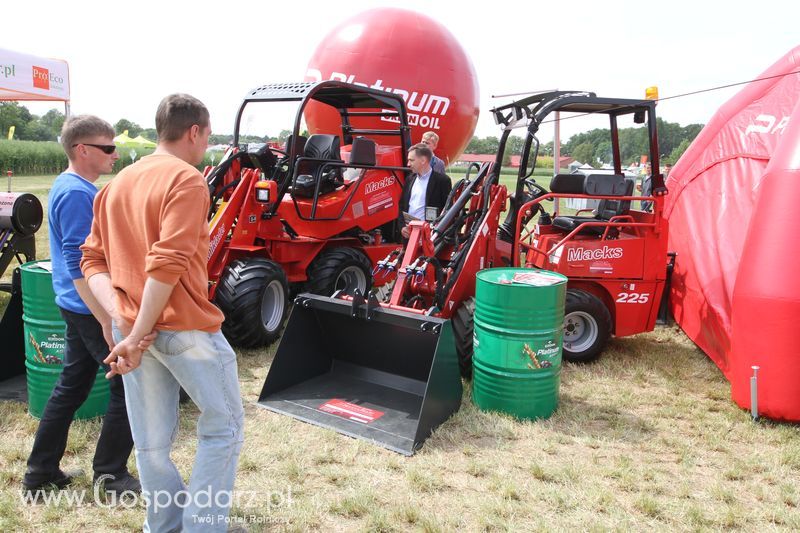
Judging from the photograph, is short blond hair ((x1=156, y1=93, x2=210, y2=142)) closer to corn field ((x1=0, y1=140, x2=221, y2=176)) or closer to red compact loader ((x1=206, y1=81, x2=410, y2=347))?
red compact loader ((x1=206, y1=81, x2=410, y2=347))

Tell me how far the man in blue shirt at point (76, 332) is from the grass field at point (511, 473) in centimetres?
17

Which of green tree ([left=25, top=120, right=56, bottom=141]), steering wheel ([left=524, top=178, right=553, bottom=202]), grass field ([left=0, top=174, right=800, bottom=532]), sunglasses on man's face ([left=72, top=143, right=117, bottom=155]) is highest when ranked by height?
green tree ([left=25, top=120, right=56, bottom=141])

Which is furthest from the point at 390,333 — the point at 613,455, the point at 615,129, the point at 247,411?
the point at 615,129

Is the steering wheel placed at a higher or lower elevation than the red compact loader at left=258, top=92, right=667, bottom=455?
higher

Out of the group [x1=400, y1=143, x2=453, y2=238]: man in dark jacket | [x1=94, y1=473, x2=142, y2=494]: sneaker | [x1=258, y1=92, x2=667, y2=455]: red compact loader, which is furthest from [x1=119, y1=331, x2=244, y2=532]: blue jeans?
[x1=400, y1=143, x2=453, y2=238]: man in dark jacket

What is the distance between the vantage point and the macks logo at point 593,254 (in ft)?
17.5

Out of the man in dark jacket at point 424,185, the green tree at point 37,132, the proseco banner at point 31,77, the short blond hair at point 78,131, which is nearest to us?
the short blond hair at point 78,131

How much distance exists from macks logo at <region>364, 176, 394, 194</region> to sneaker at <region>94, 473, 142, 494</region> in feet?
14.3

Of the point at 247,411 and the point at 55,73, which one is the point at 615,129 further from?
the point at 55,73

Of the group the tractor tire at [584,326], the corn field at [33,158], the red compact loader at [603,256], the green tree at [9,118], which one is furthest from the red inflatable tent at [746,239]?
the green tree at [9,118]

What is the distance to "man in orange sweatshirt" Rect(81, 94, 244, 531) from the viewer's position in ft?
6.92

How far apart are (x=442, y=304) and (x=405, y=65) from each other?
6.96 m

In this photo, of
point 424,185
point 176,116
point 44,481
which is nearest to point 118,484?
point 44,481

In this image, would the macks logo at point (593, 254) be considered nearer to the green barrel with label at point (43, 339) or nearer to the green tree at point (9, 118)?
the green barrel with label at point (43, 339)
